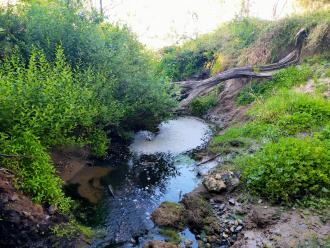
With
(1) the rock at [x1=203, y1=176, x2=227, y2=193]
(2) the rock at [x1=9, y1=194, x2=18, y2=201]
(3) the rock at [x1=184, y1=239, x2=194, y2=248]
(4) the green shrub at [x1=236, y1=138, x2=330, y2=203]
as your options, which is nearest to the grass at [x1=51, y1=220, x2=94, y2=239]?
(2) the rock at [x1=9, y1=194, x2=18, y2=201]

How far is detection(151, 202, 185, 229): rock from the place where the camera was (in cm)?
684

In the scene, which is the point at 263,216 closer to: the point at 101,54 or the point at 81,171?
the point at 81,171

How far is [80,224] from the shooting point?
271 inches

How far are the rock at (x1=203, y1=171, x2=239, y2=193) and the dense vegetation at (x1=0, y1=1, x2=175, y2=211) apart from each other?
12.0 ft

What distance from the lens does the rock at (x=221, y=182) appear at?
8.00 meters

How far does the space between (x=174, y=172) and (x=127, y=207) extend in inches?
112

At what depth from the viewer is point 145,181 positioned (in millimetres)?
9477

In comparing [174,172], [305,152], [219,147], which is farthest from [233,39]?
[305,152]

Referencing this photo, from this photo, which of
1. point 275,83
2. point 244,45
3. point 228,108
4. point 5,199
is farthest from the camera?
point 244,45

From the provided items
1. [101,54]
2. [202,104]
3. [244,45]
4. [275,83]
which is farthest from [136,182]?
[244,45]

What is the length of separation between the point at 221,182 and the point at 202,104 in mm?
10639

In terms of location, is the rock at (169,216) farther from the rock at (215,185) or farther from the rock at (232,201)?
the rock at (232,201)

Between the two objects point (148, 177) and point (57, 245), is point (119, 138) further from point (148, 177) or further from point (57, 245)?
point (57, 245)

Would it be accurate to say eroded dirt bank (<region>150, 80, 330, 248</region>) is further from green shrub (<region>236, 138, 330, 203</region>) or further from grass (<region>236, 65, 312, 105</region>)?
grass (<region>236, 65, 312, 105</region>)
